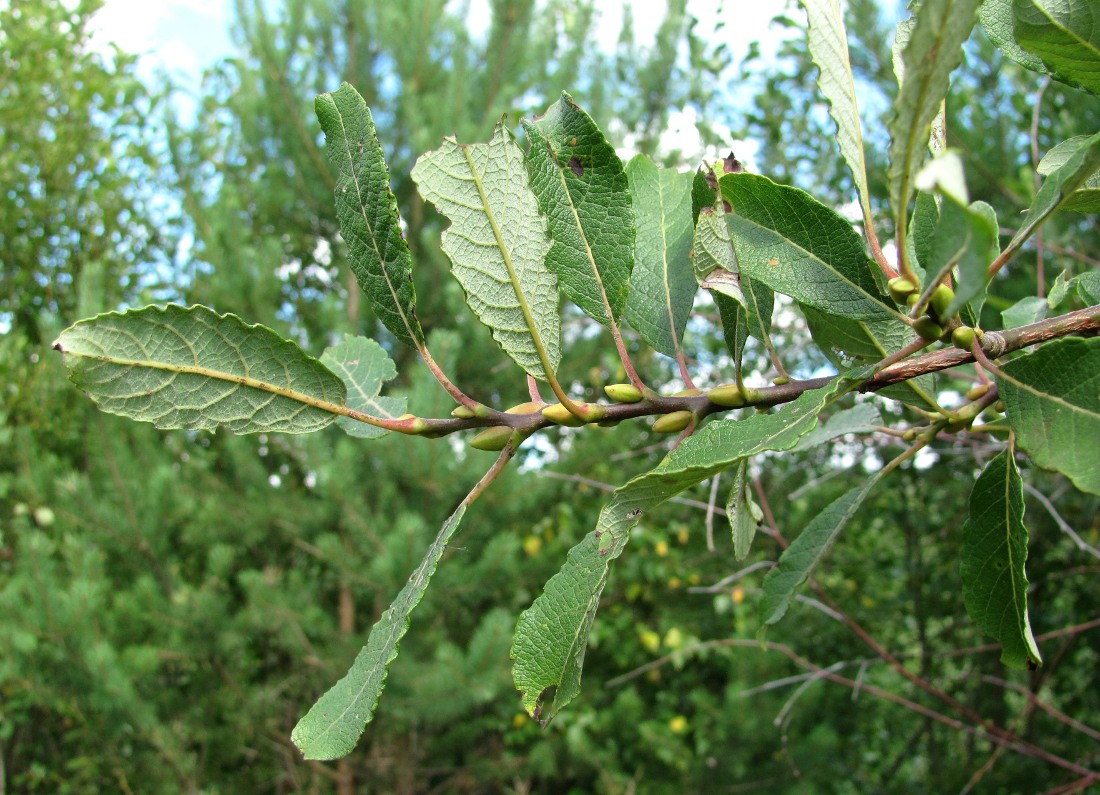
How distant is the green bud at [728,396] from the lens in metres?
0.50

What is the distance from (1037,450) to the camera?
42 cm

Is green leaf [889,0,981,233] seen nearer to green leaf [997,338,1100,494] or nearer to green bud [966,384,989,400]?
green leaf [997,338,1100,494]

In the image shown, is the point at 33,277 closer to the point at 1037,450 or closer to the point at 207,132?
the point at 207,132

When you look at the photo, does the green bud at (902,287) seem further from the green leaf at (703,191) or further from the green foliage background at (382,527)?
the green foliage background at (382,527)

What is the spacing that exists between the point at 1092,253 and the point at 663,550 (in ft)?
7.42

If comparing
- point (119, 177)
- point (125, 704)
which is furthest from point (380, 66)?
point (125, 704)

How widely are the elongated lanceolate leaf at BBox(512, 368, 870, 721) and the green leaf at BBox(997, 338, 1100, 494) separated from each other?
0.09 m

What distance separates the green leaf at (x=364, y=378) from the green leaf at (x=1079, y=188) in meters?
0.44

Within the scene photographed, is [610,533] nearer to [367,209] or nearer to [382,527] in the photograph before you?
[367,209]

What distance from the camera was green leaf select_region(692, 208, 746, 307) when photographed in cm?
50

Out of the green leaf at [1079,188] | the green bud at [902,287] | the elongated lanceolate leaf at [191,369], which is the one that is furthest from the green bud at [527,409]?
the green leaf at [1079,188]

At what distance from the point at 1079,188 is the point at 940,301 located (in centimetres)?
14

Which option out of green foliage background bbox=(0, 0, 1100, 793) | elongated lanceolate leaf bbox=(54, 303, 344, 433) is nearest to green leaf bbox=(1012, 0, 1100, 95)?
elongated lanceolate leaf bbox=(54, 303, 344, 433)

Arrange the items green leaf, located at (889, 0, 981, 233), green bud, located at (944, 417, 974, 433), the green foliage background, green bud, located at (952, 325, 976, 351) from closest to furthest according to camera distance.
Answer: green leaf, located at (889, 0, 981, 233) < green bud, located at (952, 325, 976, 351) < green bud, located at (944, 417, 974, 433) < the green foliage background
